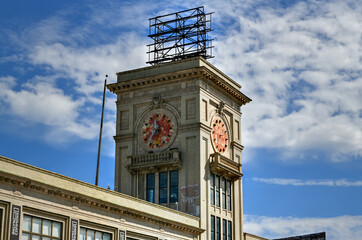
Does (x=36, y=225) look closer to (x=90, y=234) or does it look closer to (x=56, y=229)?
(x=56, y=229)

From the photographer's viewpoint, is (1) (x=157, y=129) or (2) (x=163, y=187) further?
(1) (x=157, y=129)

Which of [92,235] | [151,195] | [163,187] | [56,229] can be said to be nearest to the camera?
[56,229]

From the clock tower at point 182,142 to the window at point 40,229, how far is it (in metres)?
19.6

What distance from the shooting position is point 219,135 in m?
67.3

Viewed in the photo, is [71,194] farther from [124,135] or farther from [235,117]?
[235,117]

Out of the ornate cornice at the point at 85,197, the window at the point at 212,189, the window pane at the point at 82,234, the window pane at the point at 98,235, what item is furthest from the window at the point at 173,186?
the window pane at the point at 82,234

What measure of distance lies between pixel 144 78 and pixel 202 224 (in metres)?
16.1

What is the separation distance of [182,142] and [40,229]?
23847 mm

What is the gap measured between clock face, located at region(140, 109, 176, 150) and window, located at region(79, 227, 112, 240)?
18.1 m

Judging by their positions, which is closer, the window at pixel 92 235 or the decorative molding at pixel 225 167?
the window at pixel 92 235

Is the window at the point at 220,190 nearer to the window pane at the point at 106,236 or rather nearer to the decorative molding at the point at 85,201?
the decorative molding at the point at 85,201

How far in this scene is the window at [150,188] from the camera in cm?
6372

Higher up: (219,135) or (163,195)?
(219,135)

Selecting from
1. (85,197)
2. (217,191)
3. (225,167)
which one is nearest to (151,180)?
(217,191)
